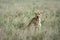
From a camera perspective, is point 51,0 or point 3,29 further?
point 51,0

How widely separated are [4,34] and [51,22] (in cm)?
246

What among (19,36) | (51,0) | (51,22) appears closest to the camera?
(19,36)

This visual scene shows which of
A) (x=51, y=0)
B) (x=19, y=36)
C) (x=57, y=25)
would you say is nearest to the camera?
(x=19, y=36)

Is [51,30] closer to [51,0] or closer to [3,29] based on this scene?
[3,29]

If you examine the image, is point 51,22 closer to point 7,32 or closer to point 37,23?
point 37,23

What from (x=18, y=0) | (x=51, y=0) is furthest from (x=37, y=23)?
(x=18, y=0)

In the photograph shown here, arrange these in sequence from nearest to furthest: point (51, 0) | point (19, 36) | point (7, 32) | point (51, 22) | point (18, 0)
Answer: point (19, 36)
point (7, 32)
point (51, 22)
point (51, 0)
point (18, 0)

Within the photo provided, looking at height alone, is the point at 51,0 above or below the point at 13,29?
below

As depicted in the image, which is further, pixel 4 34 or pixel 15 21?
pixel 15 21

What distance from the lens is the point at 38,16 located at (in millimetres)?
9484

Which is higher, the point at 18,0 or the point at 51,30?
the point at 51,30

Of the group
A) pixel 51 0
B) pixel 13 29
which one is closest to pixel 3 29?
pixel 13 29

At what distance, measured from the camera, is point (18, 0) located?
23453 millimetres

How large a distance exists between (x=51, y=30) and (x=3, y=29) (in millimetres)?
1548
